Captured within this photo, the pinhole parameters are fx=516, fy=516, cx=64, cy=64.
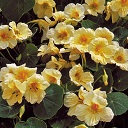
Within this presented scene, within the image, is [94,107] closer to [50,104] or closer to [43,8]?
[50,104]

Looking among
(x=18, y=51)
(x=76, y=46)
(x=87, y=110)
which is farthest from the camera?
(x=18, y=51)

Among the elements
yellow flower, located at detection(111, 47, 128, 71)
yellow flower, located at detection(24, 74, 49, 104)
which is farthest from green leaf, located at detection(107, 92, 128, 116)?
yellow flower, located at detection(24, 74, 49, 104)

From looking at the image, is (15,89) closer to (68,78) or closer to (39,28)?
(68,78)

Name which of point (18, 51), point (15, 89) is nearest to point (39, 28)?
point (18, 51)

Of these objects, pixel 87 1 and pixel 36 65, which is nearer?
pixel 36 65

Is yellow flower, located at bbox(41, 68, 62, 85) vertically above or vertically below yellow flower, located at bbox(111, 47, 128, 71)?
above

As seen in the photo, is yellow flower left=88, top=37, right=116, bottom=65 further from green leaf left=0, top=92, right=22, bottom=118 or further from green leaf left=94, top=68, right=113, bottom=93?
green leaf left=0, top=92, right=22, bottom=118
